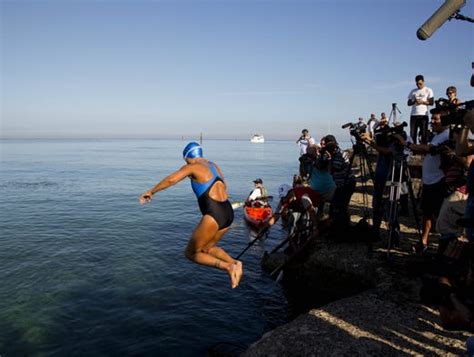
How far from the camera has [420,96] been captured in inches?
526

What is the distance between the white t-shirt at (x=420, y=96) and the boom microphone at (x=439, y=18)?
9.94 metres

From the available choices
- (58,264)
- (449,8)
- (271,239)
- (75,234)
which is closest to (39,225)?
(75,234)

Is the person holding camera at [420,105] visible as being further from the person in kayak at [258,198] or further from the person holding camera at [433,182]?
the person in kayak at [258,198]

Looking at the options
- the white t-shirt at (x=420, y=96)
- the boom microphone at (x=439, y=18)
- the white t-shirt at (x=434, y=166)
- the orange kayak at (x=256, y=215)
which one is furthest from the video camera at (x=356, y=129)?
the orange kayak at (x=256, y=215)

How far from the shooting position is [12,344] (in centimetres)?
842

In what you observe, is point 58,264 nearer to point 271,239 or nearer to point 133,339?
point 133,339

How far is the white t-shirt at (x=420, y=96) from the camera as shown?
1335 cm


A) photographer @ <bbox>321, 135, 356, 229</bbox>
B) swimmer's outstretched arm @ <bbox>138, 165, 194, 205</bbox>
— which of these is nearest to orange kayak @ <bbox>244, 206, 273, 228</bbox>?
photographer @ <bbox>321, 135, 356, 229</bbox>

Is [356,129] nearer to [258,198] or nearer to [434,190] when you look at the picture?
[434,190]

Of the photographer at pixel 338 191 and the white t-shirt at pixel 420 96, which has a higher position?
the white t-shirt at pixel 420 96

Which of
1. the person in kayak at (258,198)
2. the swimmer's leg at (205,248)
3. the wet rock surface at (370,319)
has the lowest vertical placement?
the person in kayak at (258,198)

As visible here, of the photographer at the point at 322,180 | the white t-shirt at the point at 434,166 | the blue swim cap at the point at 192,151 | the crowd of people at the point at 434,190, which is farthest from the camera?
the photographer at the point at 322,180

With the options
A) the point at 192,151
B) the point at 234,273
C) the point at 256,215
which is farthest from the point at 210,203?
the point at 256,215

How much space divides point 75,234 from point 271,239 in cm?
1098
